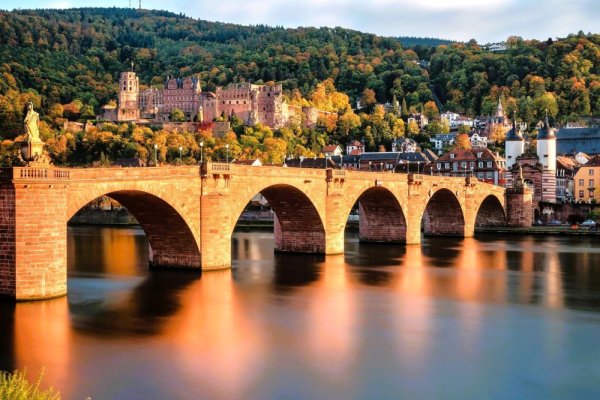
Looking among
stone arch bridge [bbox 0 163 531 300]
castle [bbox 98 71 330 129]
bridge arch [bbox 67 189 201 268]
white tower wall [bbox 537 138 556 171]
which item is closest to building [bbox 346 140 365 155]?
castle [bbox 98 71 330 129]

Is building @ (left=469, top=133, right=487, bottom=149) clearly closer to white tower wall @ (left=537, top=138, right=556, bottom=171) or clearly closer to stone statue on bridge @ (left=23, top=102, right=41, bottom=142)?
white tower wall @ (left=537, top=138, right=556, bottom=171)

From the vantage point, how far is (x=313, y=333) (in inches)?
895

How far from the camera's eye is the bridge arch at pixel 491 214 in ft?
230

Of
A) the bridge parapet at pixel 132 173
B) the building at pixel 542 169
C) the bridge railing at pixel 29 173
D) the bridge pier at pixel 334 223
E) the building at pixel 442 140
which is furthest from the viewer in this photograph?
the building at pixel 442 140

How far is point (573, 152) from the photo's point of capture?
99.4 metres

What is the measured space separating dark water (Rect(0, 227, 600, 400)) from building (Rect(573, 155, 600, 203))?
4539 cm

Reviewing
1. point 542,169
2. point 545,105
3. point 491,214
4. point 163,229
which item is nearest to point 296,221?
point 163,229

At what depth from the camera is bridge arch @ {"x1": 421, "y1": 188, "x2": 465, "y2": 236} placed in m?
60.2

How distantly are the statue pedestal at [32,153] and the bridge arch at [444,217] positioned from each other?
1554 inches

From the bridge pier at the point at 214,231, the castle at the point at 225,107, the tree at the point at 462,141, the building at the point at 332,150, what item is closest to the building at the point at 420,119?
the castle at the point at 225,107

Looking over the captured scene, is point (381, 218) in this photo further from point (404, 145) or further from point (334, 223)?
point (404, 145)

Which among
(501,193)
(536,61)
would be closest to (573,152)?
(501,193)

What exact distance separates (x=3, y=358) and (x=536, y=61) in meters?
154

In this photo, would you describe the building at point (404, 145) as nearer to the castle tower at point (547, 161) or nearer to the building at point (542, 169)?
the building at point (542, 169)
